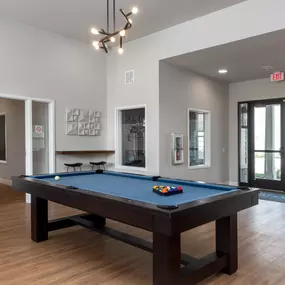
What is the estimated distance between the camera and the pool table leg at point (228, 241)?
2.78 meters

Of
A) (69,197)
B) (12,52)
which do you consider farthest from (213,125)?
(69,197)

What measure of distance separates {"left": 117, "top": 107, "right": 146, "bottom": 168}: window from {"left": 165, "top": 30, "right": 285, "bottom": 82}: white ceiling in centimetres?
152

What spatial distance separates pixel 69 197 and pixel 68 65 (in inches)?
176

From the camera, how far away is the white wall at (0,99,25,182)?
26.0ft

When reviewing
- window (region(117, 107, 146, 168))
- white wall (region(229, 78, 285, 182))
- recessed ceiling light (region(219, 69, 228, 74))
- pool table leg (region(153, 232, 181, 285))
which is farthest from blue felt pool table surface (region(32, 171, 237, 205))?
white wall (region(229, 78, 285, 182))

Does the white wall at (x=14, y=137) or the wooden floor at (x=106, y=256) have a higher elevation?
the white wall at (x=14, y=137)

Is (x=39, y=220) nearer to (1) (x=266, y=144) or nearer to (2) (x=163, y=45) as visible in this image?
(2) (x=163, y=45)

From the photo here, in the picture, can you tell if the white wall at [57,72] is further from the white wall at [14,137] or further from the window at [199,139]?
the window at [199,139]

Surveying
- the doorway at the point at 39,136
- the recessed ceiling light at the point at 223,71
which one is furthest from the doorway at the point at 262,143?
the doorway at the point at 39,136

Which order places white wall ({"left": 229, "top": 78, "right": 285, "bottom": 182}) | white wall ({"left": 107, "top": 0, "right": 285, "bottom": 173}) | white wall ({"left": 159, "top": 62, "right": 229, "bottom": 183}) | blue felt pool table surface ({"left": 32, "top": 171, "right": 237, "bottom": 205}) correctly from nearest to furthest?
blue felt pool table surface ({"left": 32, "top": 171, "right": 237, "bottom": 205}), white wall ({"left": 107, "top": 0, "right": 285, "bottom": 173}), white wall ({"left": 159, "top": 62, "right": 229, "bottom": 183}), white wall ({"left": 229, "top": 78, "right": 285, "bottom": 182})

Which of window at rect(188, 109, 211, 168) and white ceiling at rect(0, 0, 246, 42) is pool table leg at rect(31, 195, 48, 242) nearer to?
white ceiling at rect(0, 0, 246, 42)

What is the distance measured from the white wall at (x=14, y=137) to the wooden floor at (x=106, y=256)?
3.66m

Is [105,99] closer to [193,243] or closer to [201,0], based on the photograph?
[201,0]

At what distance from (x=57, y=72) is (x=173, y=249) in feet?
17.1
